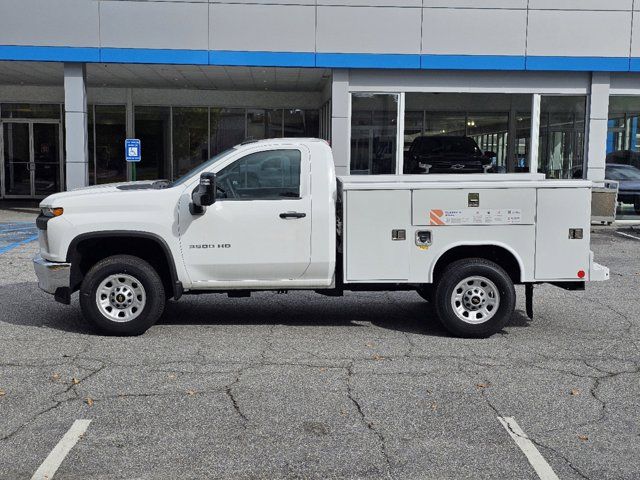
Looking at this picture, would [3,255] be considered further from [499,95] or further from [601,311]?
[499,95]

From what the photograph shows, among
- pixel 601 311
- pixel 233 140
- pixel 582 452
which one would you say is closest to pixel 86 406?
pixel 582 452

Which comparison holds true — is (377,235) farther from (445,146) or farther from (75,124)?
(75,124)

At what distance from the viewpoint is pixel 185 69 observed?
762 inches

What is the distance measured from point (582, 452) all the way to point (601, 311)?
469 cm

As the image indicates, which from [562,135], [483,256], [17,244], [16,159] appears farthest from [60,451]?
[16,159]

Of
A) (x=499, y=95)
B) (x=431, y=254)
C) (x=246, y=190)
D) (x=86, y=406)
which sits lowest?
(x=86, y=406)

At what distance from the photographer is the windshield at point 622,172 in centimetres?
1934

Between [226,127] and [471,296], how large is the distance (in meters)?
19.1

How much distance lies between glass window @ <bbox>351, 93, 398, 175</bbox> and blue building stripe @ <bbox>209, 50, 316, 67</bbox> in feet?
4.94

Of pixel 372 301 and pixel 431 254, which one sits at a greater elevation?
pixel 431 254

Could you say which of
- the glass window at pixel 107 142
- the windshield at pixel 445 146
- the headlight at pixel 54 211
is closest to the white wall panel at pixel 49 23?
the glass window at pixel 107 142

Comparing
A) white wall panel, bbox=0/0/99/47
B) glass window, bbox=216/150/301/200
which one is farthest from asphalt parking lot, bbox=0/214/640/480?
white wall panel, bbox=0/0/99/47

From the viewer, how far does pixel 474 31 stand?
18.1 metres

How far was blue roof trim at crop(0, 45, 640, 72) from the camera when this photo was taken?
17.8 m
